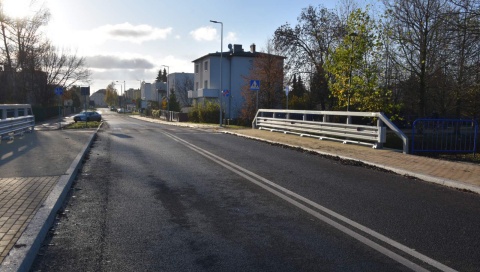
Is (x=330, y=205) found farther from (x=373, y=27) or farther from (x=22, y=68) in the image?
(x=22, y=68)

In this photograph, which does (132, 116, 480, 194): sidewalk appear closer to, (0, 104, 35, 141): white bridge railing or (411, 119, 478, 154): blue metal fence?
(411, 119, 478, 154): blue metal fence

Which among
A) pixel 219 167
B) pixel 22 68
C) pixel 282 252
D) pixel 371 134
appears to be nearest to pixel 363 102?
pixel 371 134

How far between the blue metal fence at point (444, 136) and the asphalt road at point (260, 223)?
14.8 feet

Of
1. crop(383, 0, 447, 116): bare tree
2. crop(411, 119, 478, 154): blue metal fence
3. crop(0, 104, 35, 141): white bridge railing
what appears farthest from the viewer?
crop(383, 0, 447, 116): bare tree

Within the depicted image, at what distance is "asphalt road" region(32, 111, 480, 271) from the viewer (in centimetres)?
442

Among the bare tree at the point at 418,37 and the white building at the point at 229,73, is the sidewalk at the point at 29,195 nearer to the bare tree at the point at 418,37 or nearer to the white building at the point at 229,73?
the bare tree at the point at 418,37

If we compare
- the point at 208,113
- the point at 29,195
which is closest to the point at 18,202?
the point at 29,195

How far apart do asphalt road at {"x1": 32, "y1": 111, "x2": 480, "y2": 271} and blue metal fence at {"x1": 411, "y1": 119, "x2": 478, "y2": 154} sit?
4507mm

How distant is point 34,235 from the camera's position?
479 cm

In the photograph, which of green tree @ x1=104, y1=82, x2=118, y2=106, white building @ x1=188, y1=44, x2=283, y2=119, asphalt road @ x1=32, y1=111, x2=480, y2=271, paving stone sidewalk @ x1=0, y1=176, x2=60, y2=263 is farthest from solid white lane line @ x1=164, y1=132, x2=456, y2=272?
green tree @ x1=104, y1=82, x2=118, y2=106

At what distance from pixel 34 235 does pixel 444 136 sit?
42.8 ft

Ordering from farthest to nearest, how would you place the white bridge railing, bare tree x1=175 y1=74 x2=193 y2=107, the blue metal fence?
bare tree x1=175 y1=74 x2=193 y2=107, the white bridge railing, the blue metal fence

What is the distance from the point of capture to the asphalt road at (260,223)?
174 inches

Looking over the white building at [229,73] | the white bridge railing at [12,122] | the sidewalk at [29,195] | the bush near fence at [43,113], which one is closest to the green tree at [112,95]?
the bush near fence at [43,113]
